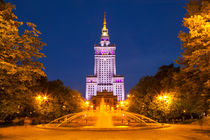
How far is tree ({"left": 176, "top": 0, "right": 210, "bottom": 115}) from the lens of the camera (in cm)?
1547

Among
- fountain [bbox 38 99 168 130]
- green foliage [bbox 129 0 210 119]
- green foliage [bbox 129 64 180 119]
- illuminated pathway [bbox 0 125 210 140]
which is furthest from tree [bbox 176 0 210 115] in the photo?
green foliage [bbox 129 64 180 119]

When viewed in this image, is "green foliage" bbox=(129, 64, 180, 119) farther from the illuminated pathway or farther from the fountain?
the illuminated pathway

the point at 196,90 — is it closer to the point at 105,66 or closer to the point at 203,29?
the point at 203,29

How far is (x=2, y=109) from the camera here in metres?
25.1

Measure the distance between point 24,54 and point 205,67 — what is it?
587 inches

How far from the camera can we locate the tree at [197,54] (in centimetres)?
1547

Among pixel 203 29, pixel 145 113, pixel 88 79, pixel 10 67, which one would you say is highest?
pixel 88 79

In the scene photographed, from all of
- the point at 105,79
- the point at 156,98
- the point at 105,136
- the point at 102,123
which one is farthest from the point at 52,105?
the point at 105,79

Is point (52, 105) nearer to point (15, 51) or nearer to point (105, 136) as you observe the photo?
point (105, 136)

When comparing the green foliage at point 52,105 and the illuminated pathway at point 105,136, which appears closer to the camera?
the illuminated pathway at point 105,136

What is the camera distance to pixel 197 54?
16.5m

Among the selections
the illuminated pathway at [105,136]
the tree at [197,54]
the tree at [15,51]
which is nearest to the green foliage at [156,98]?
the tree at [197,54]

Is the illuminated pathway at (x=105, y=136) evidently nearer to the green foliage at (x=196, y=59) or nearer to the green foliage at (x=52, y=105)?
the green foliage at (x=196, y=59)

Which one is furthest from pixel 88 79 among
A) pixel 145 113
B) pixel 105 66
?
pixel 145 113
